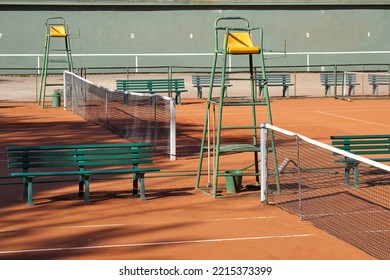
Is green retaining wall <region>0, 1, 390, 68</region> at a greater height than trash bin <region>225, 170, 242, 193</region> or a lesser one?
greater

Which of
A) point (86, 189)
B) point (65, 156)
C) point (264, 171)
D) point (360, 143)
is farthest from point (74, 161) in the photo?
point (360, 143)

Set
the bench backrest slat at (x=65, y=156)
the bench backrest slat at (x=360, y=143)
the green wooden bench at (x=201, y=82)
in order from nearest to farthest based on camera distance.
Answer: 1. the bench backrest slat at (x=65, y=156)
2. the bench backrest slat at (x=360, y=143)
3. the green wooden bench at (x=201, y=82)

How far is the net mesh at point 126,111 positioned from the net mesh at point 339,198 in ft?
12.6

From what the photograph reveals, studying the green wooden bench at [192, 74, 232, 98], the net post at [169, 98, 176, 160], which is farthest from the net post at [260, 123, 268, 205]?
the green wooden bench at [192, 74, 232, 98]

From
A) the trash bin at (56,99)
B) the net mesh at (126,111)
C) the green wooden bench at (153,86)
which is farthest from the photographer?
the green wooden bench at (153,86)

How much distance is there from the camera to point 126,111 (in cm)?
2631

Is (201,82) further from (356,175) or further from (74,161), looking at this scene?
(74,161)

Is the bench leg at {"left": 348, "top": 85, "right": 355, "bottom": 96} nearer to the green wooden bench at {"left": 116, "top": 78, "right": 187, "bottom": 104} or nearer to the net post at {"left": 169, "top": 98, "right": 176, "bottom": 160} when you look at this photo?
the green wooden bench at {"left": 116, "top": 78, "right": 187, "bottom": 104}

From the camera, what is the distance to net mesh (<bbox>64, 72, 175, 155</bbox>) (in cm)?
2198

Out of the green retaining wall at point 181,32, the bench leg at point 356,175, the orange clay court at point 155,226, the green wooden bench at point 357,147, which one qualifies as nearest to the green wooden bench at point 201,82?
the green retaining wall at point 181,32

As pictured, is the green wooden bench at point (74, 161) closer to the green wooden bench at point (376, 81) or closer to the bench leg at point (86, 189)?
the bench leg at point (86, 189)

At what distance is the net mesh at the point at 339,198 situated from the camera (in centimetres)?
1182

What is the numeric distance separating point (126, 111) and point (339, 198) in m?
12.6

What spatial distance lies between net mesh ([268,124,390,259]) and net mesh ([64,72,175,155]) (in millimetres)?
3832
